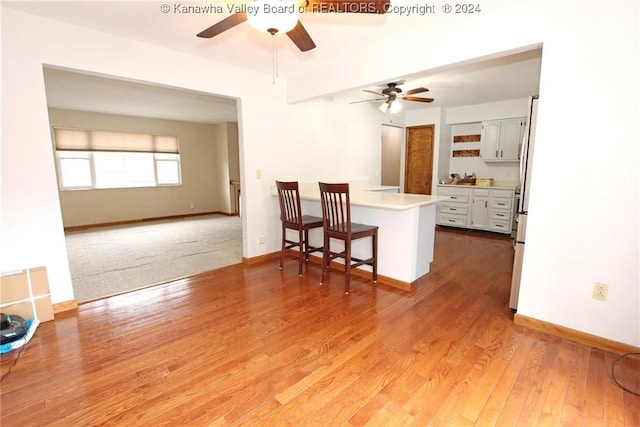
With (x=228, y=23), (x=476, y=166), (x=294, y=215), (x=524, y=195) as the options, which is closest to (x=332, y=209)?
(x=294, y=215)

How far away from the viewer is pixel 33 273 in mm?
2357

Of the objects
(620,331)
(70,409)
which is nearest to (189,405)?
(70,409)

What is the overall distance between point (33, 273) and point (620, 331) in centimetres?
418

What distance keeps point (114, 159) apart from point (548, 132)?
7398mm

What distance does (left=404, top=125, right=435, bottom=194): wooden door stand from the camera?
6203 mm

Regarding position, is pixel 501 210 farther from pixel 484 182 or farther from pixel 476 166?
pixel 476 166

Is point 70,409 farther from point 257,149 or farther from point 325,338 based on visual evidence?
point 257,149

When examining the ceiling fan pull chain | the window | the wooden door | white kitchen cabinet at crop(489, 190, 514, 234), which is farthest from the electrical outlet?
the window

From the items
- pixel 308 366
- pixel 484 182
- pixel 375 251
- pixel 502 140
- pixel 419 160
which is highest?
pixel 502 140

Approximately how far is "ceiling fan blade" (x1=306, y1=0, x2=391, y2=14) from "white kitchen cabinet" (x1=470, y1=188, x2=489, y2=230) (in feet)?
15.0

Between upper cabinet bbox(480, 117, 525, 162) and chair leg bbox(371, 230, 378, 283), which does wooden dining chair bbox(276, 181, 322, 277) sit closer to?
chair leg bbox(371, 230, 378, 283)

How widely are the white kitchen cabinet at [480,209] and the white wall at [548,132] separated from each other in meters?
3.41

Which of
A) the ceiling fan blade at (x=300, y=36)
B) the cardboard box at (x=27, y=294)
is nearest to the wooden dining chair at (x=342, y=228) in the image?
the ceiling fan blade at (x=300, y=36)

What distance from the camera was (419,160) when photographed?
6383mm
